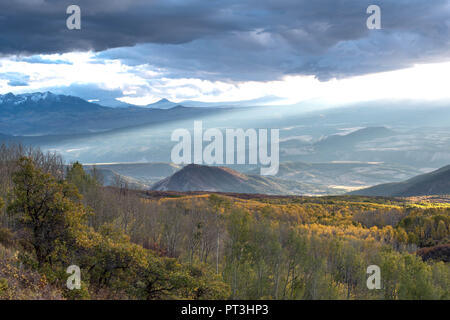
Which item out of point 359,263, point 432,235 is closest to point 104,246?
point 359,263

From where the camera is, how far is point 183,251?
314 ft

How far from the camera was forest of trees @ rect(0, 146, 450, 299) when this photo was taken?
1372 inches

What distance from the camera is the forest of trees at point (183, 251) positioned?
3484 centimetres
